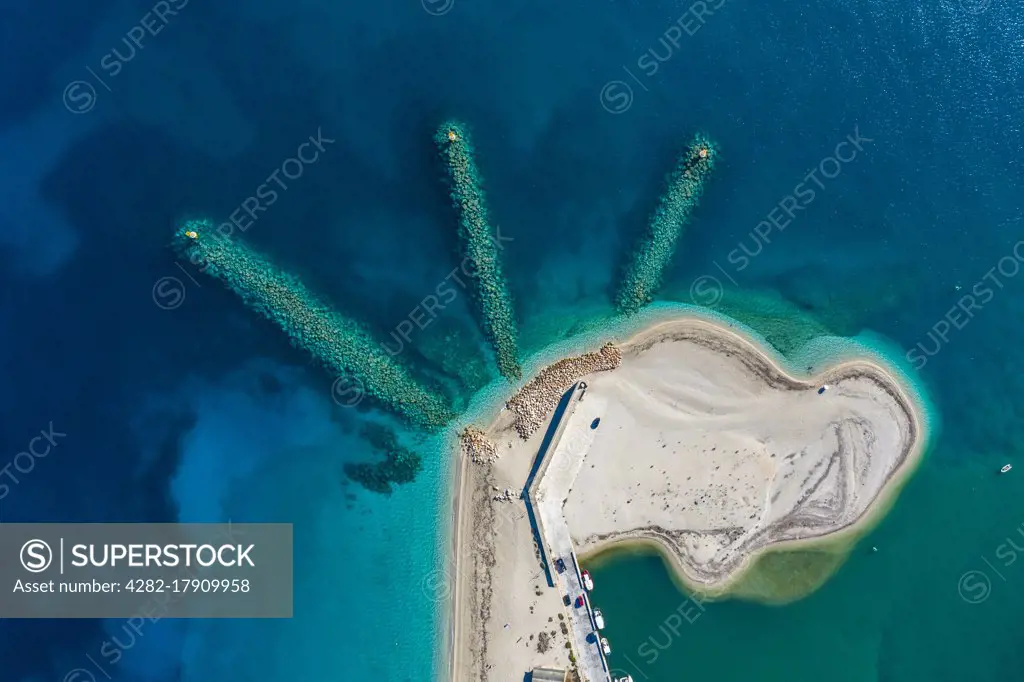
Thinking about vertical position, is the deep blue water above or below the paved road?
above

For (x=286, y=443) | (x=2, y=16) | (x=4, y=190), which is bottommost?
(x=286, y=443)

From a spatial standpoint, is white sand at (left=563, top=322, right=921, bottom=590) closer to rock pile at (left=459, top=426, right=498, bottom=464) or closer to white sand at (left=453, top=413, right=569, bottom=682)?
white sand at (left=453, top=413, right=569, bottom=682)

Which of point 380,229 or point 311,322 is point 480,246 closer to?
point 380,229

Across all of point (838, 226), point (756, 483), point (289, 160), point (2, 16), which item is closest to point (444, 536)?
point (756, 483)

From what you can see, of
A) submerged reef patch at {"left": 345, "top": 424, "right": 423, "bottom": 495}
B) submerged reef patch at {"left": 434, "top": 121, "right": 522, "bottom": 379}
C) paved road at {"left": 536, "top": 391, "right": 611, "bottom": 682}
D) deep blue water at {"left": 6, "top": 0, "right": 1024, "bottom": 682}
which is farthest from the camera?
submerged reef patch at {"left": 345, "top": 424, "right": 423, "bottom": 495}

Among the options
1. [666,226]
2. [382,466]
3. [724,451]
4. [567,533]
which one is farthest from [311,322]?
[724,451]

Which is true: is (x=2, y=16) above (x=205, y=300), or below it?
above

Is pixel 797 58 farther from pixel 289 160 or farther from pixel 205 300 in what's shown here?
pixel 205 300

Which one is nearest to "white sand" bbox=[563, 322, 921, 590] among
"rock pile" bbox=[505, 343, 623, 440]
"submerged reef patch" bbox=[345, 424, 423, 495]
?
"rock pile" bbox=[505, 343, 623, 440]
